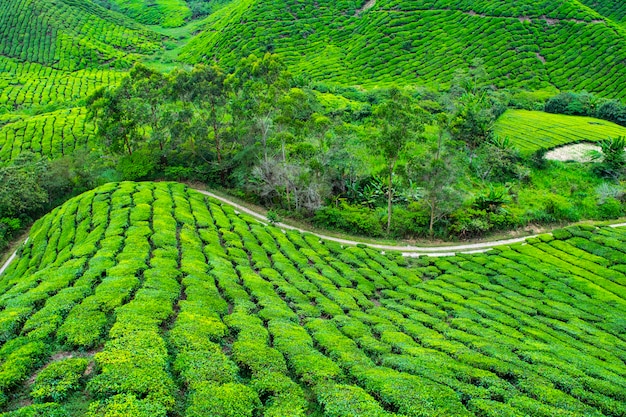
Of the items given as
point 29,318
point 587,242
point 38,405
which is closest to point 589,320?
point 587,242

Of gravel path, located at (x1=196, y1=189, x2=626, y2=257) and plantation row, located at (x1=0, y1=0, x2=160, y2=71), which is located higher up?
plantation row, located at (x1=0, y1=0, x2=160, y2=71)

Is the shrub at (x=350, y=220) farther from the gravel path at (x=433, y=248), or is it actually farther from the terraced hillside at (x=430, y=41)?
the terraced hillside at (x=430, y=41)

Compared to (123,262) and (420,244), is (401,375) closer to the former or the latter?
(123,262)

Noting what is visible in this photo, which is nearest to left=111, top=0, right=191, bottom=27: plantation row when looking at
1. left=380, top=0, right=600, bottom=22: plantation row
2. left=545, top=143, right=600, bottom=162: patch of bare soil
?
left=380, top=0, right=600, bottom=22: plantation row

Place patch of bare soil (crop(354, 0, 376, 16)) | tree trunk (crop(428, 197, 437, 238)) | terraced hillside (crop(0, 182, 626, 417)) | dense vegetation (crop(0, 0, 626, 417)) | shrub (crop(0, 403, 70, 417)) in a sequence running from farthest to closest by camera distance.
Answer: patch of bare soil (crop(354, 0, 376, 16)) → tree trunk (crop(428, 197, 437, 238)) → dense vegetation (crop(0, 0, 626, 417)) → terraced hillside (crop(0, 182, 626, 417)) → shrub (crop(0, 403, 70, 417))

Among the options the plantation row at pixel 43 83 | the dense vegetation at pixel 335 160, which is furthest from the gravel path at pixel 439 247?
the plantation row at pixel 43 83

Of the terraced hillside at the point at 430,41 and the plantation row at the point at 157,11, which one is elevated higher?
the plantation row at the point at 157,11

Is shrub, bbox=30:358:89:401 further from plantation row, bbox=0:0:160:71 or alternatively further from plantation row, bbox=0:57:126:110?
plantation row, bbox=0:0:160:71
